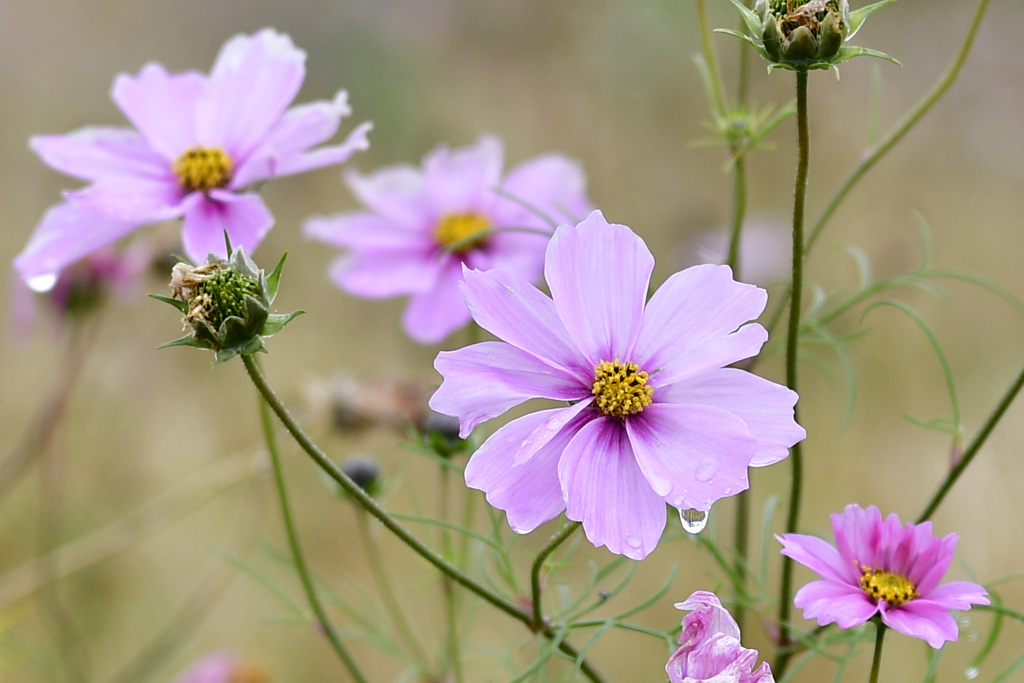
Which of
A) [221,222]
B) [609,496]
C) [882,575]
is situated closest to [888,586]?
[882,575]

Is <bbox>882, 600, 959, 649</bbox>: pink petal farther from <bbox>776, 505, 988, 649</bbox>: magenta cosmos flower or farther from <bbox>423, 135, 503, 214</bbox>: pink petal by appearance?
<bbox>423, 135, 503, 214</bbox>: pink petal

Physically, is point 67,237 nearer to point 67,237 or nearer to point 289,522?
point 67,237

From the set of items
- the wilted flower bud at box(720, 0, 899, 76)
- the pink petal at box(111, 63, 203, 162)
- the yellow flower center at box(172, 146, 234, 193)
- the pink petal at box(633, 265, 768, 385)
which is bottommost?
the pink petal at box(633, 265, 768, 385)

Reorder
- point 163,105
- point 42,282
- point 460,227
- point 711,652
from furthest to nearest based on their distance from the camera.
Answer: point 460,227 < point 163,105 < point 42,282 < point 711,652

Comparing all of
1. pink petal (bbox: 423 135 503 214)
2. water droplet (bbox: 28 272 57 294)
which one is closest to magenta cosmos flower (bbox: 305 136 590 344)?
pink petal (bbox: 423 135 503 214)

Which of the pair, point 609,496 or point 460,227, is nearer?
point 609,496

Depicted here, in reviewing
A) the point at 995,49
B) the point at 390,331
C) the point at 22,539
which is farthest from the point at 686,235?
the point at 22,539

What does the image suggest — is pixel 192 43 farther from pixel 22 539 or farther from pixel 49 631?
pixel 49 631
